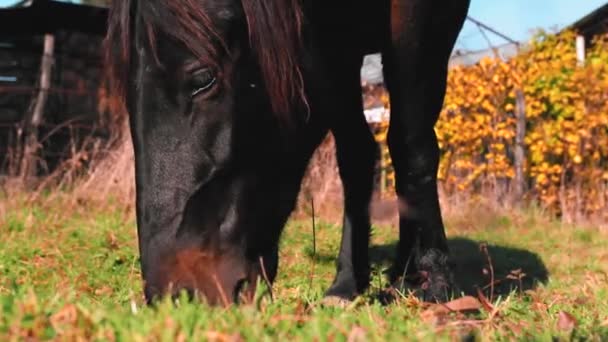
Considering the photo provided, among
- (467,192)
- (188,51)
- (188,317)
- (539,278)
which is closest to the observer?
(188,317)

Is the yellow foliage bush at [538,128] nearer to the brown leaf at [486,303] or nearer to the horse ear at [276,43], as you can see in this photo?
the horse ear at [276,43]

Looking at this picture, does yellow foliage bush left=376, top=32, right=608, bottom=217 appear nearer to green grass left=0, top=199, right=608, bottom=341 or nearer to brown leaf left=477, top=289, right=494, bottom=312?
green grass left=0, top=199, right=608, bottom=341

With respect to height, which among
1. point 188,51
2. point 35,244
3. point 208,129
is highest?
point 188,51

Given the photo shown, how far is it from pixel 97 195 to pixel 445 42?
5.36 meters

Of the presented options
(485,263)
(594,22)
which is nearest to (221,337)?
(485,263)

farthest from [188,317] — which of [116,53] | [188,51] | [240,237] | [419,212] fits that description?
[419,212]

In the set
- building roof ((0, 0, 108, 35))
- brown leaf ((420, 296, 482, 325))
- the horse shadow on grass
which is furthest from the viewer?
building roof ((0, 0, 108, 35))

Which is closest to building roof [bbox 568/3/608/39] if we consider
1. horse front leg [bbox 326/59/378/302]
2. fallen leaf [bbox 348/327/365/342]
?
horse front leg [bbox 326/59/378/302]

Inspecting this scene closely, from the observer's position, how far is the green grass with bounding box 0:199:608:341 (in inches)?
54.8

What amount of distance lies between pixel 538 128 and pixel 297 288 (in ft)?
19.6

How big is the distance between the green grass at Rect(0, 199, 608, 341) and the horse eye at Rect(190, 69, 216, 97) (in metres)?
0.63

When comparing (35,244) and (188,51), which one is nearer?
(188,51)

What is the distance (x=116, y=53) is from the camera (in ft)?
8.01

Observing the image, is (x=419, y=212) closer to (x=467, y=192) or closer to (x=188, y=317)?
(x=188, y=317)
